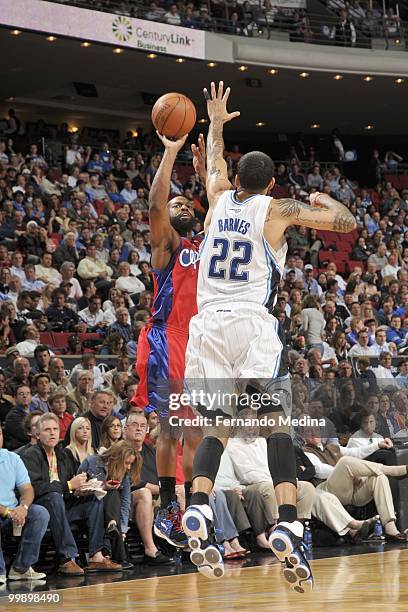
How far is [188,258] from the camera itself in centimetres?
624

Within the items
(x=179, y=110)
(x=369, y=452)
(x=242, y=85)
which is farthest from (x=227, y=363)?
(x=242, y=85)

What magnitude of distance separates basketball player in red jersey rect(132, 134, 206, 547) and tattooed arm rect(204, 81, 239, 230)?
20 cm

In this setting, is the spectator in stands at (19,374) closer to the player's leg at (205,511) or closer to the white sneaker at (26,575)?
the white sneaker at (26,575)

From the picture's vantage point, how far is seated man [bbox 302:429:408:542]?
9062 mm

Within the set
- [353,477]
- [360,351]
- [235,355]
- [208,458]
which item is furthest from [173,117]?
[360,351]

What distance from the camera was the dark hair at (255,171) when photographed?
5359 mm

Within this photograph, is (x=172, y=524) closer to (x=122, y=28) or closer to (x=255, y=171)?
(x=255, y=171)

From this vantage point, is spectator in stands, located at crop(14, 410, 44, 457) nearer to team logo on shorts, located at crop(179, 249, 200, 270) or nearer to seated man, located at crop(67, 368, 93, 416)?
seated man, located at crop(67, 368, 93, 416)

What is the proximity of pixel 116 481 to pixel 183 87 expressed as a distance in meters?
15.9

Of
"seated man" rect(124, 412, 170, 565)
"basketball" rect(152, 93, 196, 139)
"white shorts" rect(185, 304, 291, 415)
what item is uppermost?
"basketball" rect(152, 93, 196, 139)

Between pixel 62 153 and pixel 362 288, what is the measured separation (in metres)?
7.14

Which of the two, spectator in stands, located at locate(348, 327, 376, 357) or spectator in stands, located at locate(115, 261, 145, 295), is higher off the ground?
spectator in stands, located at locate(115, 261, 145, 295)

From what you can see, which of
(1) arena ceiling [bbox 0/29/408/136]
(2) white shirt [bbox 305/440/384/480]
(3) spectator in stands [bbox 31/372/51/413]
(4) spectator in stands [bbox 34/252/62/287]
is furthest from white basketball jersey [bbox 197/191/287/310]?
(1) arena ceiling [bbox 0/29/408/136]

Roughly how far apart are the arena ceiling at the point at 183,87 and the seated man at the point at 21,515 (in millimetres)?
12391
